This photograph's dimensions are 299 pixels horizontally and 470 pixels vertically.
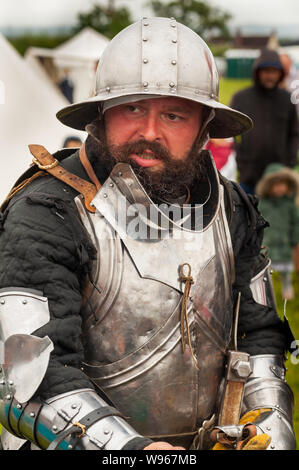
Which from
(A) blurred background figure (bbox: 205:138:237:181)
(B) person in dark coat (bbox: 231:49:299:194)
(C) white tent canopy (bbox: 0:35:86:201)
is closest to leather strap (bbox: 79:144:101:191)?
(A) blurred background figure (bbox: 205:138:237:181)

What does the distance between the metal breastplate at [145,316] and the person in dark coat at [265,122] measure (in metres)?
5.57

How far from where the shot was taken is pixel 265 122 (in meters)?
8.53

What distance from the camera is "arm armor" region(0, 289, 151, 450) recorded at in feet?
8.54

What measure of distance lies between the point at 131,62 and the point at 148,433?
132cm

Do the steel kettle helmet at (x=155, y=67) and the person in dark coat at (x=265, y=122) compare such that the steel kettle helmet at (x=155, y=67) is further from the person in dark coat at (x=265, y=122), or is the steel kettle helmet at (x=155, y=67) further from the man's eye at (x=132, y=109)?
the person in dark coat at (x=265, y=122)

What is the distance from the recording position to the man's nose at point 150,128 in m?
3.01

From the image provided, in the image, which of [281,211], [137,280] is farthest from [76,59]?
[137,280]

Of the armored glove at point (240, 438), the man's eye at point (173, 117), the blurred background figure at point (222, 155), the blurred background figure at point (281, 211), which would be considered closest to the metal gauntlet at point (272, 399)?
the armored glove at point (240, 438)

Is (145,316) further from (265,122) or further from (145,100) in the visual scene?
(265,122)

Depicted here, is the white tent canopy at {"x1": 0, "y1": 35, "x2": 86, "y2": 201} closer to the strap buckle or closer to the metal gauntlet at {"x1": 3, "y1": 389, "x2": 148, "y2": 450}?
the strap buckle

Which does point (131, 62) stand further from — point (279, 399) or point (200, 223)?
point (279, 399)

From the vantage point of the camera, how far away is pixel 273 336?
11.1 feet

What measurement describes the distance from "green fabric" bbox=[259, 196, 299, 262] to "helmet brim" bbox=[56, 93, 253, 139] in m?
4.79

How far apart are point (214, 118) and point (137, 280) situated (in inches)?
33.8
